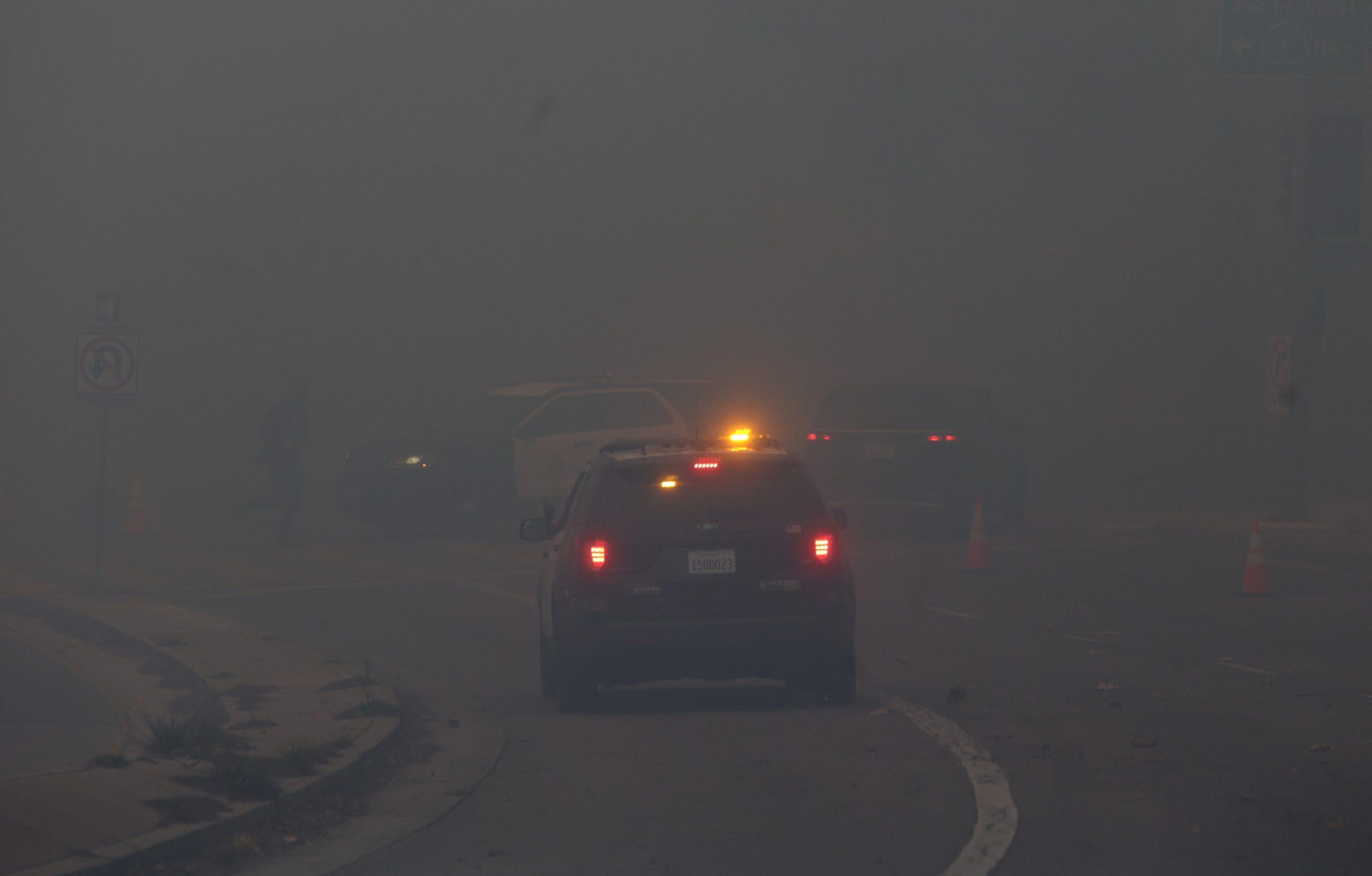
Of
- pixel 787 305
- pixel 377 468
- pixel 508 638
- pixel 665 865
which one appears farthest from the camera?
pixel 787 305

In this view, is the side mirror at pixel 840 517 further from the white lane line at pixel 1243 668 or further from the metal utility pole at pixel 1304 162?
the metal utility pole at pixel 1304 162

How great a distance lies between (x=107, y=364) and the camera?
16469 mm

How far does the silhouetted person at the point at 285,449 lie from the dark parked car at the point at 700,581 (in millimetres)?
12404

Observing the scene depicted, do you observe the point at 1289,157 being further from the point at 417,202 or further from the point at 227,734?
the point at 417,202

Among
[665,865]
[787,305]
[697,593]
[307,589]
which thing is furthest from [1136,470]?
[665,865]

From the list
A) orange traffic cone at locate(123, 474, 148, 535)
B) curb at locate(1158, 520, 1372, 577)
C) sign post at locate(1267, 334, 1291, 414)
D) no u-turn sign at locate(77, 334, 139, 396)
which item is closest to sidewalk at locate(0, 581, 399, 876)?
no u-turn sign at locate(77, 334, 139, 396)

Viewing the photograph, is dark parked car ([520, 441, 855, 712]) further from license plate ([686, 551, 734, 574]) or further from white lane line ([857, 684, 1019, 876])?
white lane line ([857, 684, 1019, 876])

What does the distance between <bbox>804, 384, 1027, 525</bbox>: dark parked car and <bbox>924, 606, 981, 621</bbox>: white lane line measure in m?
6.54

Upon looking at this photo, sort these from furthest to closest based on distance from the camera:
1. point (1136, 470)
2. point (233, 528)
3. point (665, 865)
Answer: point (1136, 470) → point (233, 528) → point (665, 865)

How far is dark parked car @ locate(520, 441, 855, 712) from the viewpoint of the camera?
968cm

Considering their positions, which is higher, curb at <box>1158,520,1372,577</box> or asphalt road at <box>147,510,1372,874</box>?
curb at <box>1158,520,1372,577</box>

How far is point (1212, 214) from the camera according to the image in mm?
40688

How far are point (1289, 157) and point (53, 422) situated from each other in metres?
26.6

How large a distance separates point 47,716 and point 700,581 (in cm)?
410
